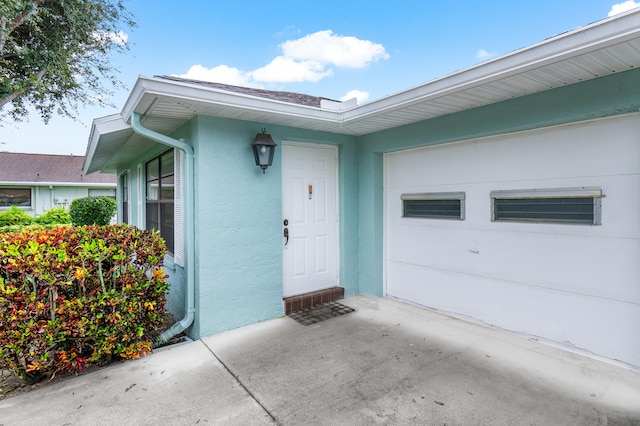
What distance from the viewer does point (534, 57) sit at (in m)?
2.33

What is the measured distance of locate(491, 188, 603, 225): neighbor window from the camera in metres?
2.89

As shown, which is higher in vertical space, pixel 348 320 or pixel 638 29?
pixel 638 29

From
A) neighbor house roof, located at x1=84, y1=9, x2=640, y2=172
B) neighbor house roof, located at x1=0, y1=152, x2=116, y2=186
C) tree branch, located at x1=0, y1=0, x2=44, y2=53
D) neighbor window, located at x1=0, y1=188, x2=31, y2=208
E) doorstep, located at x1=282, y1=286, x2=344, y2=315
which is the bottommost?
doorstep, located at x1=282, y1=286, x2=344, y2=315

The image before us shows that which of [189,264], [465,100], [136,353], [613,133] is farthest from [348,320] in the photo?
[613,133]

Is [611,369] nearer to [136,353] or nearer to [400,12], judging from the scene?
[136,353]

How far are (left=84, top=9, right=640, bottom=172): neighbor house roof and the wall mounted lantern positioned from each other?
23 centimetres

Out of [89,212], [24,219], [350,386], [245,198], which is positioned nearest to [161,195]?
[245,198]

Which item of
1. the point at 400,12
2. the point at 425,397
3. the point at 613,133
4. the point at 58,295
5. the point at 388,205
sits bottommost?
the point at 425,397

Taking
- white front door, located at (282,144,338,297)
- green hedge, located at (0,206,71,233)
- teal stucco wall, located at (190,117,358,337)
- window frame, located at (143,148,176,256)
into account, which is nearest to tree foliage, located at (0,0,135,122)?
window frame, located at (143,148,176,256)

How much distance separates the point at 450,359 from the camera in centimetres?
294

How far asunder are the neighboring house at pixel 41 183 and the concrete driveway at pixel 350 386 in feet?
56.5

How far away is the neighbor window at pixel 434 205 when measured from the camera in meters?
3.90

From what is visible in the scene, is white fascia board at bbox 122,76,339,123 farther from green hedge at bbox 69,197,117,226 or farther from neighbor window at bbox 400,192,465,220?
green hedge at bbox 69,197,117,226

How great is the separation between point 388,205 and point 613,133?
8.27ft
